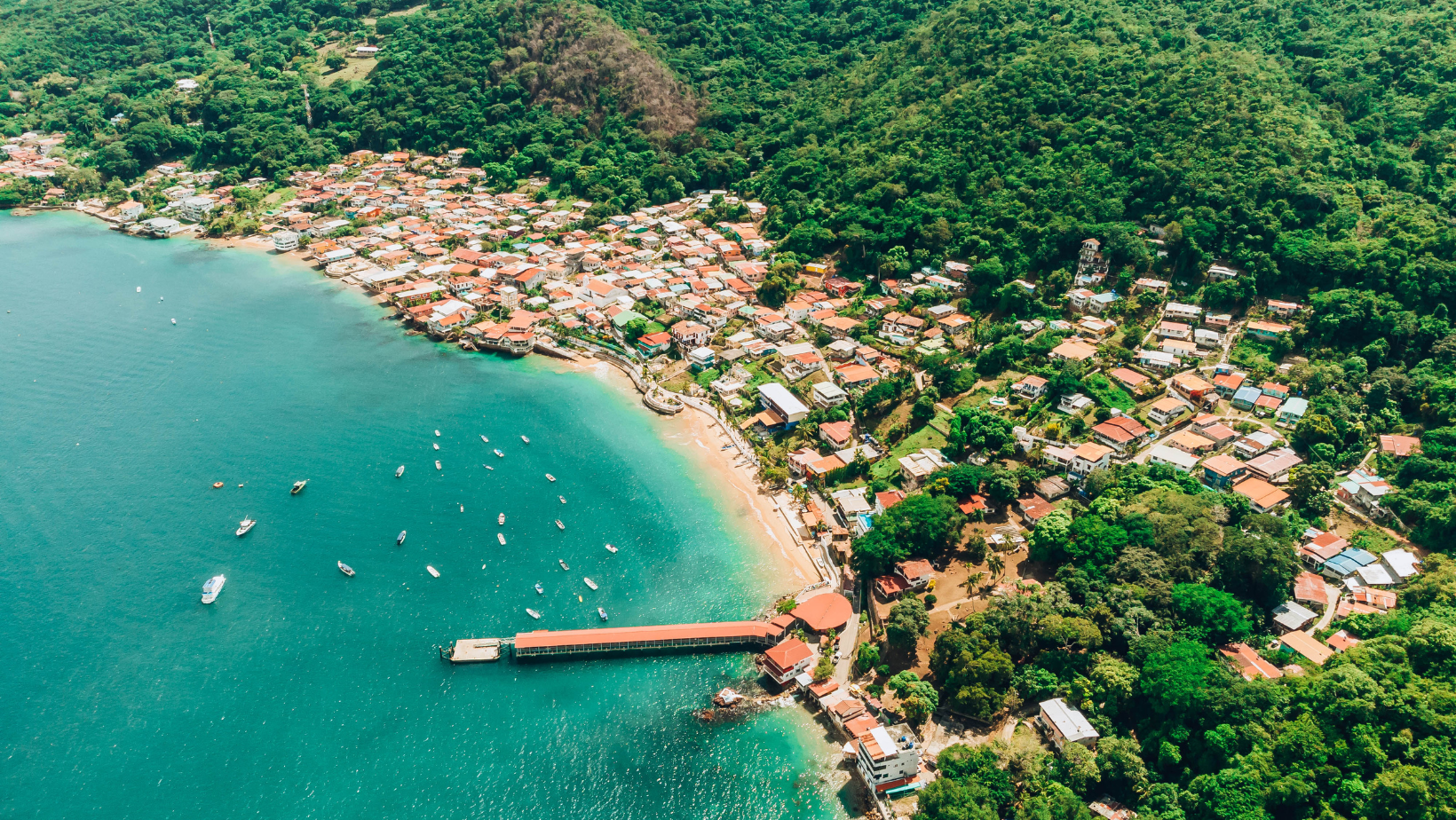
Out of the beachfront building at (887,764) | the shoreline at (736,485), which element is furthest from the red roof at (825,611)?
the beachfront building at (887,764)

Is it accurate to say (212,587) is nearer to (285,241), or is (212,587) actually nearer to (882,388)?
(882,388)

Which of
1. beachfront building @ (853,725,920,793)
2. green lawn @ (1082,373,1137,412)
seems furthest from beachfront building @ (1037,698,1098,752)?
green lawn @ (1082,373,1137,412)

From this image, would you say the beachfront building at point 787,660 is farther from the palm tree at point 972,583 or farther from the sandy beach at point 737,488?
the palm tree at point 972,583

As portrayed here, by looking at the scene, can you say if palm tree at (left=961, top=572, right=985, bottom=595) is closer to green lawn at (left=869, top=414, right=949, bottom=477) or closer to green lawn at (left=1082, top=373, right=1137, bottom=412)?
green lawn at (left=869, top=414, right=949, bottom=477)

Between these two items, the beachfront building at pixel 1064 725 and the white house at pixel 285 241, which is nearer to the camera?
the beachfront building at pixel 1064 725

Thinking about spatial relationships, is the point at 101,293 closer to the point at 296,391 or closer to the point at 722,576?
the point at 296,391

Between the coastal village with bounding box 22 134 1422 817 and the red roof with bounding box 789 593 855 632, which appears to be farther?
the red roof with bounding box 789 593 855 632

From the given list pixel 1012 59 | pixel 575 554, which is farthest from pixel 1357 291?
pixel 575 554

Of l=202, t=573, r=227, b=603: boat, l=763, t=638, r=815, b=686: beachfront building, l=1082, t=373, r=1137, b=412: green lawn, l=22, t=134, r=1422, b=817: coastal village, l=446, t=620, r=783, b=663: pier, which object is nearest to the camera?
l=763, t=638, r=815, b=686: beachfront building
